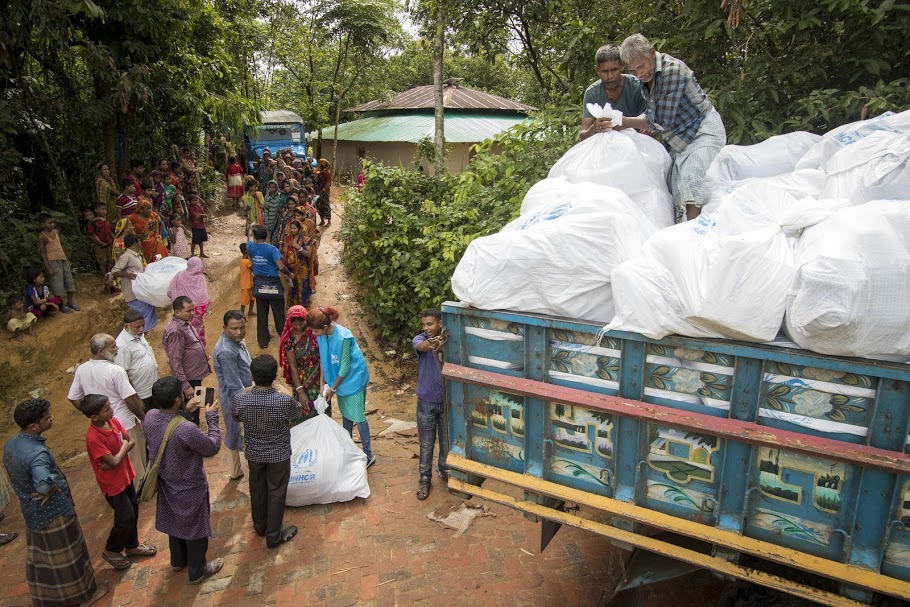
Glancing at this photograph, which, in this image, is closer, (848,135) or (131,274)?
(848,135)

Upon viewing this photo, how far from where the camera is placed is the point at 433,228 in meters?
6.70

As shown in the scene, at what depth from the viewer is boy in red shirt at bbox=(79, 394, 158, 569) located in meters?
3.44

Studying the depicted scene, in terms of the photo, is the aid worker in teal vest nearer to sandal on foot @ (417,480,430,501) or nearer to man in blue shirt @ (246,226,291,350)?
sandal on foot @ (417,480,430,501)

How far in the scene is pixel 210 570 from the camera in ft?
12.2

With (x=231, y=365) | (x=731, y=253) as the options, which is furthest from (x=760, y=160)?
(x=231, y=365)

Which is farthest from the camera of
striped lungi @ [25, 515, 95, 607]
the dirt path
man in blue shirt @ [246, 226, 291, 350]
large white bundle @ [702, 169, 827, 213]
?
man in blue shirt @ [246, 226, 291, 350]

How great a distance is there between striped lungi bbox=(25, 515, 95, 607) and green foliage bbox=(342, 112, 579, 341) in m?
3.80

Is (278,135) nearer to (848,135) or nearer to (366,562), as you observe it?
(366,562)

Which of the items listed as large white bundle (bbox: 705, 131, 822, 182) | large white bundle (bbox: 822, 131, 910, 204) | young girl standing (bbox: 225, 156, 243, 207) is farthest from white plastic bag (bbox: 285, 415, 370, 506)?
young girl standing (bbox: 225, 156, 243, 207)

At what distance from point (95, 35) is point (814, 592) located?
31.0ft

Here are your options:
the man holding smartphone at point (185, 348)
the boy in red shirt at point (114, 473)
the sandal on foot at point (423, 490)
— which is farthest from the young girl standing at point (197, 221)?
the sandal on foot at point (423, 490)

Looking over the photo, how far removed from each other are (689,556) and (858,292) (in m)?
1.11

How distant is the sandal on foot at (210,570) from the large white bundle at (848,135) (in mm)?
4080

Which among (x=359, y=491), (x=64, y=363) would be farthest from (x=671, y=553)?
(x=64, y=363)
